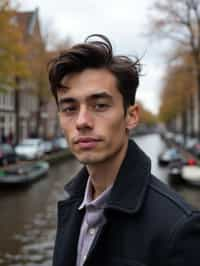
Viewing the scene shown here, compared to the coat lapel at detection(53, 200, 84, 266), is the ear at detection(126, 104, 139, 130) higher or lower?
higher

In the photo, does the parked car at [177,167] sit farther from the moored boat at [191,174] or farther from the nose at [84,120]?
the nose at [84,120]

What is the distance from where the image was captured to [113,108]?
1.46m

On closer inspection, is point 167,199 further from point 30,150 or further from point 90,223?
point 30,150

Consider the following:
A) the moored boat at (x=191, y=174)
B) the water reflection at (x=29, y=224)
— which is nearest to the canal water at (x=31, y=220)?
the water reflection at (x=29, y=224)

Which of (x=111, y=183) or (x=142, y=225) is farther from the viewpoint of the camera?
(x=111, y=183)

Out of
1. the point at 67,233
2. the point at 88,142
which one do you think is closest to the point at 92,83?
the point at 88,142

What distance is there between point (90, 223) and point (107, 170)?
21 centimetres

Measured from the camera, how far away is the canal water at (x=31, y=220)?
7863mm

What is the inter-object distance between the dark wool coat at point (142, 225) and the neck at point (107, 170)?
0.03 meters

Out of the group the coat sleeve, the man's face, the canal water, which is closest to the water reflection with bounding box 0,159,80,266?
the canal water

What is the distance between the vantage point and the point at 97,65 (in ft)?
4.82

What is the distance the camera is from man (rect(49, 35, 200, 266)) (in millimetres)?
1254

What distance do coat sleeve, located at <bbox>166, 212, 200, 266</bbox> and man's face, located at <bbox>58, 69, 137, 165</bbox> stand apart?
0.39m

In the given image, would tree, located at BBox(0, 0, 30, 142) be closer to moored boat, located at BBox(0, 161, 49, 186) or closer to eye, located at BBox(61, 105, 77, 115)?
moored boat, located at BBox(0, 161, 49, 186)
